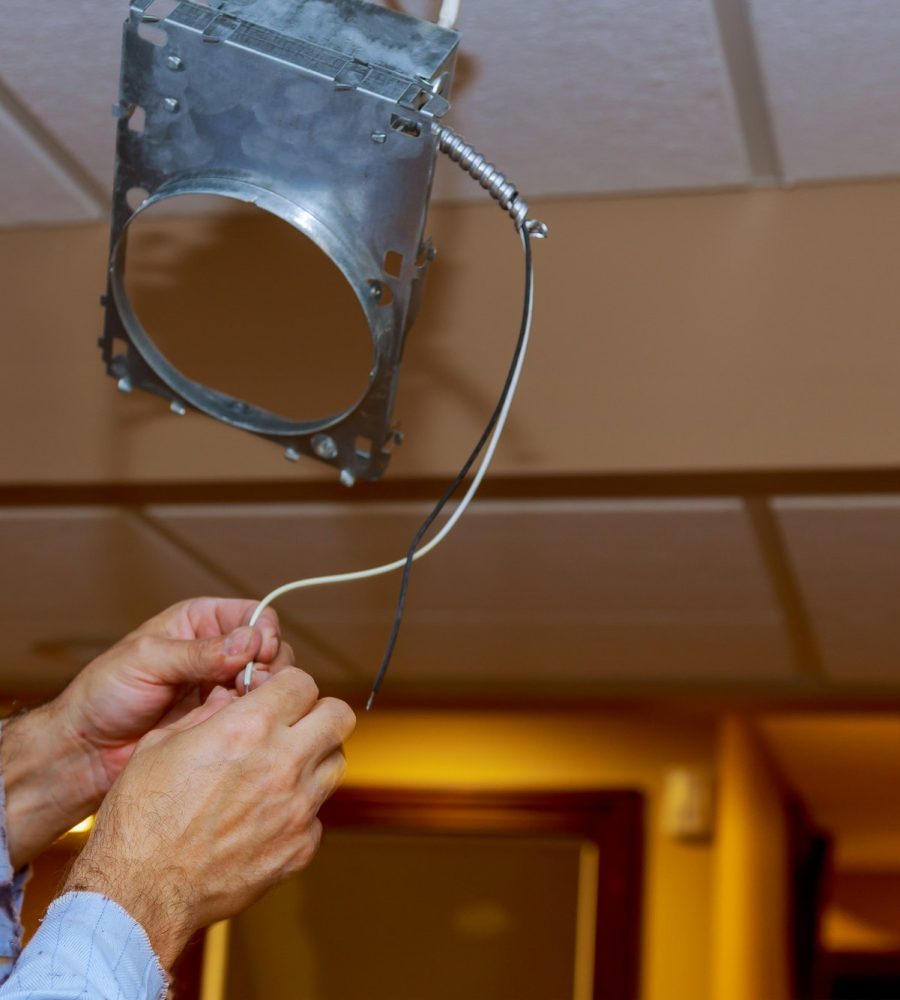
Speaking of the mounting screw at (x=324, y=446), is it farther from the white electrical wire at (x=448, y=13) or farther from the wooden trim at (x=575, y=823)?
the wooden trim at (x=575, y=823)

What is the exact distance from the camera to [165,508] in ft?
→ 5.32

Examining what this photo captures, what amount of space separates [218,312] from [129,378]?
505 mm

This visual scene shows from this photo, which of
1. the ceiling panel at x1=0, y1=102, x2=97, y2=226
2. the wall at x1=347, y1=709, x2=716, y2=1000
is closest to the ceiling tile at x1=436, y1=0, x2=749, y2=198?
the ceiling panel at x1=0, y1=102, x2=97, y2=226

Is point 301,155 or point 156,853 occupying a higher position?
point 301,155

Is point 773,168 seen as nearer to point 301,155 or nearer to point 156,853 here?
point 301,155

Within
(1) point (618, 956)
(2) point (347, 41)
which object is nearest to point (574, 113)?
(2) point (347, 41)

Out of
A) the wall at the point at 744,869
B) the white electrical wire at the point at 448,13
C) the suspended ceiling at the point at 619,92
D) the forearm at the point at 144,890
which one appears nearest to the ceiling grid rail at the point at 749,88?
the suspended ceiling at the point at 619,92

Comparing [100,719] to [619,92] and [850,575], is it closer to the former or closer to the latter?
[619,92]

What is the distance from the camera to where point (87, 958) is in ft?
2.56

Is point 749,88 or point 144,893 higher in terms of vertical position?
point 749,88

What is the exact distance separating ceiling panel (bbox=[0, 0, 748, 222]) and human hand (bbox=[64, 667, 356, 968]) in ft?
1.79

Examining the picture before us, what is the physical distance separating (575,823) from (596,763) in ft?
0.41

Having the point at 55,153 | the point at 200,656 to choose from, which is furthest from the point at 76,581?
the point at 200,656

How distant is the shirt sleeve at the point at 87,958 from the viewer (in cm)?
77
